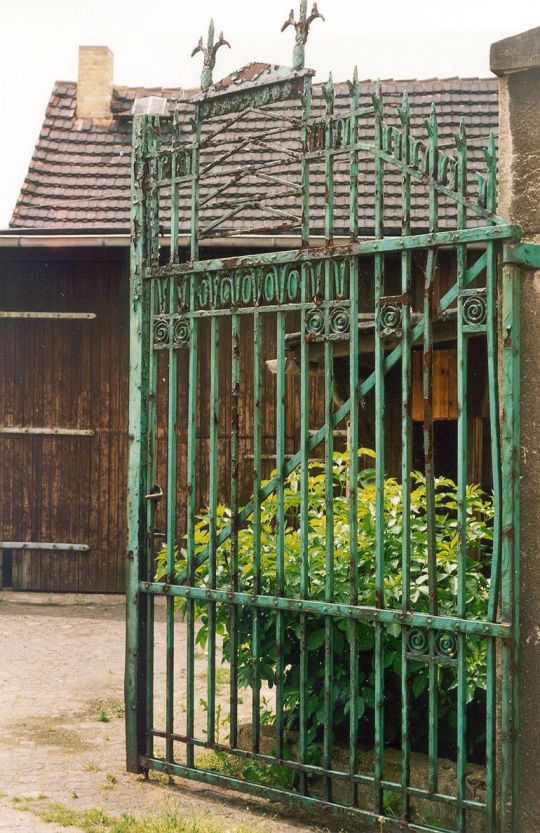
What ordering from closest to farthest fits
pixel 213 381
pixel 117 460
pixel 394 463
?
pixel 213 381
pixel 394 463
pixel 117 460

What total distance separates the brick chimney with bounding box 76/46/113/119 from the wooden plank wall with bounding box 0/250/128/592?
2.50 m

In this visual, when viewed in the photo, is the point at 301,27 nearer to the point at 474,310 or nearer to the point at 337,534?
the point at 474,310

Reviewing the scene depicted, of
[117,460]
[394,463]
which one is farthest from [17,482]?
[394,463]

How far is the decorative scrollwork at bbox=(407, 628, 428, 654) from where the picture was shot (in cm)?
423

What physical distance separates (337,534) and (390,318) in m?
1.24

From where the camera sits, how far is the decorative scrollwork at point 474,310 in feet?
13.4

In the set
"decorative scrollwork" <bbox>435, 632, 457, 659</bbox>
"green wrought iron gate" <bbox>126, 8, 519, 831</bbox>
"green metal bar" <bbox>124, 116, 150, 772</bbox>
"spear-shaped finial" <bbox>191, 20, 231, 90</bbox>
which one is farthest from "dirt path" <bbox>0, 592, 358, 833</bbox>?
"spear-shaped finial" <bbox>191, 20, 231, 90</bbox>

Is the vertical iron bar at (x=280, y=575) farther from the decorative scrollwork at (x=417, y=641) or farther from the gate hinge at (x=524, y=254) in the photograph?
the gate hinge at (x=524, y=254)

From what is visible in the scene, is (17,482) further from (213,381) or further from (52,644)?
(213,381)

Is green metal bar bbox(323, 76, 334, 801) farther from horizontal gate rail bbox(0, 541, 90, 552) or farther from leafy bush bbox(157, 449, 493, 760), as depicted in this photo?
horizontal gate rail bbox(0, 541, 90, 552)

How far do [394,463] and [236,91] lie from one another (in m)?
5.62

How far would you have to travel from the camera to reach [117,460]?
1108cm

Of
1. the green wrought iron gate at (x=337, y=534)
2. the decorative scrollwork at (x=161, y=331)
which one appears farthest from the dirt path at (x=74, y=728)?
the decorative scrollwork at (x=161, y=331)

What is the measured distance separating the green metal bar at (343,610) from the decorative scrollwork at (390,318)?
1.10 m
